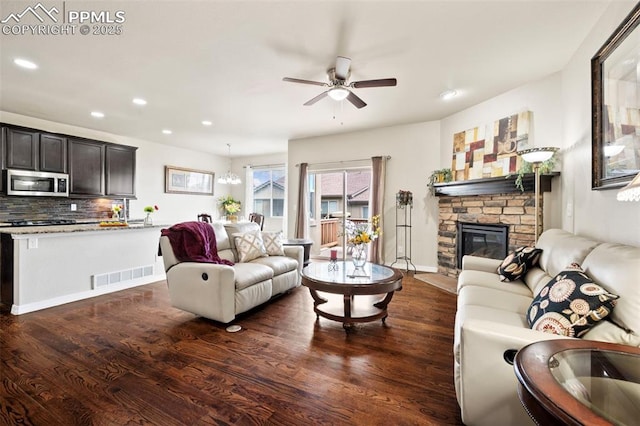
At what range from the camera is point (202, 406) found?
1.68 m

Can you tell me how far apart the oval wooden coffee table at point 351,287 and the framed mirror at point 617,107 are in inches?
72.6

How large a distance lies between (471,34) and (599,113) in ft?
4.11

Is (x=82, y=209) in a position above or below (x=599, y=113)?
below

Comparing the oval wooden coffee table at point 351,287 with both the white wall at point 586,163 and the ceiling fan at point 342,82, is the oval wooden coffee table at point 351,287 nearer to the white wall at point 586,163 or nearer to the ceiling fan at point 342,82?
the white wall at point 586,163

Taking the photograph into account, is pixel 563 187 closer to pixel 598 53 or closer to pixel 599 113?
pixel 599 113

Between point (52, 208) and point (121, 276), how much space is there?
2.62 m

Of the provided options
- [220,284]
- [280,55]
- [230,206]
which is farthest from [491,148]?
[230,206]

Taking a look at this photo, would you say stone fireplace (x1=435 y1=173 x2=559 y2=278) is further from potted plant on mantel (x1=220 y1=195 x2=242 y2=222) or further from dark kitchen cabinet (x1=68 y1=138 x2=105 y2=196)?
dark kitchen cabinet (x1=68 y1=138 x2=105 y2=196)

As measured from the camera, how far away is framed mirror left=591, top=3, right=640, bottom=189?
1.86 meters

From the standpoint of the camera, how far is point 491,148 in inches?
162

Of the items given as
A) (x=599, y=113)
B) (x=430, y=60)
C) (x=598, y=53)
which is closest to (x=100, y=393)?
(x=430, y=60)

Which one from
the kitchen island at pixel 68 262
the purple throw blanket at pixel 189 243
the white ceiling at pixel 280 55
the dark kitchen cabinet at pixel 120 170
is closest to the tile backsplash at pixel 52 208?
the dark kitchen cabinet at pixel 120 170

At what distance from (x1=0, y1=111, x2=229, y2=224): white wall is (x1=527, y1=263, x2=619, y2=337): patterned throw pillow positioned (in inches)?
272

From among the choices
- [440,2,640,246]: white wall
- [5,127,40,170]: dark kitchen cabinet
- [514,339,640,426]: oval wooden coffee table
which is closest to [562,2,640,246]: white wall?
[440,2,640,246]: white wall
